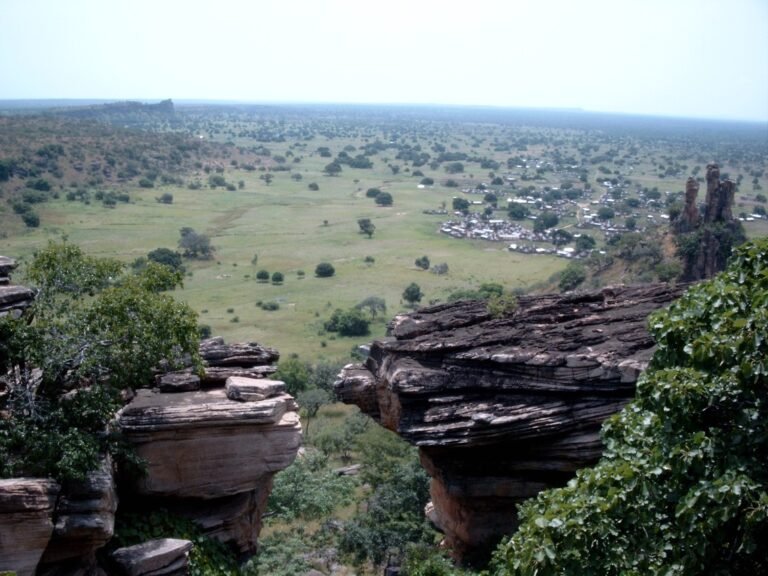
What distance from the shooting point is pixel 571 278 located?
6216 centimetres

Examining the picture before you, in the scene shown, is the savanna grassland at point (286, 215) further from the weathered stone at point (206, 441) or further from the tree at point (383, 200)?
the weathered stone at point (206, 441)

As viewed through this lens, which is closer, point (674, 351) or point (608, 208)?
point (674, 351)

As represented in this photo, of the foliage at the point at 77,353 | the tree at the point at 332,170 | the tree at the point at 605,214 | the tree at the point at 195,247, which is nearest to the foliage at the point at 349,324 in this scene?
the tree at the point at 195,247

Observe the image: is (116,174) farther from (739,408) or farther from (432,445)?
(739,408)

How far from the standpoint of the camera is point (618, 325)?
1967cm

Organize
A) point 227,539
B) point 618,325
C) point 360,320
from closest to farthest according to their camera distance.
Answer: point 227,539 → point 618,325 → point 360,320

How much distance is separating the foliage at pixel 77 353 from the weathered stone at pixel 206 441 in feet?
2.34

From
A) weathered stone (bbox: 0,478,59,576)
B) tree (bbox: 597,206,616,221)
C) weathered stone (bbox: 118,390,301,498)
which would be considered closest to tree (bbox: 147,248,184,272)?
weathered stone (bbox: 118,390,301,498)

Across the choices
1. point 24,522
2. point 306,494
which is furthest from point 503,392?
point 24,522

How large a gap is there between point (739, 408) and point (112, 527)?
11731mm

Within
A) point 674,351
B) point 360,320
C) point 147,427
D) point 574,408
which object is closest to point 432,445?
point 574,408

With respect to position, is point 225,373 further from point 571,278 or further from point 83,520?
point 571,278

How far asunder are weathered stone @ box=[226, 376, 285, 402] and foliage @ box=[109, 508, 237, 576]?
10.1ft

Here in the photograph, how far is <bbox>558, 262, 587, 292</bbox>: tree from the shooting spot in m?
61.7
